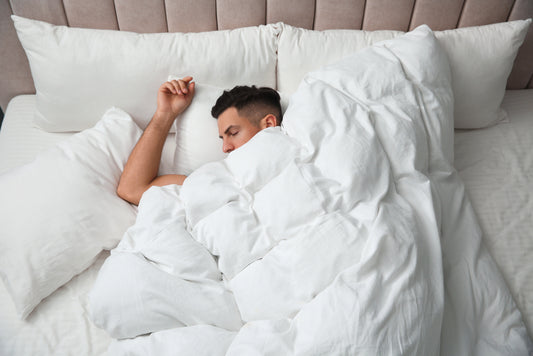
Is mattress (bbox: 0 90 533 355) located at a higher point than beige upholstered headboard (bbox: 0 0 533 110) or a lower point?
lower

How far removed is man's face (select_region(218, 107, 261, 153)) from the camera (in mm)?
1224

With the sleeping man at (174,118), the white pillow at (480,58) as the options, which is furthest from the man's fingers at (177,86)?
the white pillow at (480,58)

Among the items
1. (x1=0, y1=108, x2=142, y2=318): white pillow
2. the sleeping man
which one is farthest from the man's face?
(x1=0, y1=108, x2=142, y2=318): white pillow

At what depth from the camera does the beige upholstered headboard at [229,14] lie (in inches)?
53.1

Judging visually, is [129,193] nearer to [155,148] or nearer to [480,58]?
[155,148]

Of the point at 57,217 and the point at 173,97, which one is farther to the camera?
the point at 173,97

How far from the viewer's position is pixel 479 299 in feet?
3.14

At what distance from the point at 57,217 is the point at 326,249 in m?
0.78

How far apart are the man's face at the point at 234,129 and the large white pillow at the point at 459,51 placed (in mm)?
292

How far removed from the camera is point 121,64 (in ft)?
4.28

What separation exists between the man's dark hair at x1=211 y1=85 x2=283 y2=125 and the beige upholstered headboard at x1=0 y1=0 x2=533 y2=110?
36 cm

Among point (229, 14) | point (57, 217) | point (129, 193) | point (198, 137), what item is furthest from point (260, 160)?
point (229, 14)

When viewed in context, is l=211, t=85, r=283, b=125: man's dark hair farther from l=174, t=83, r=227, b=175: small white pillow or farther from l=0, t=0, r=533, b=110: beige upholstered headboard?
l=0, t=0, r=533, b=110: beige upholstered headboard

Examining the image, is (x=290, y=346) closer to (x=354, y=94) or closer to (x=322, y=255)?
(x=322, y=255)
